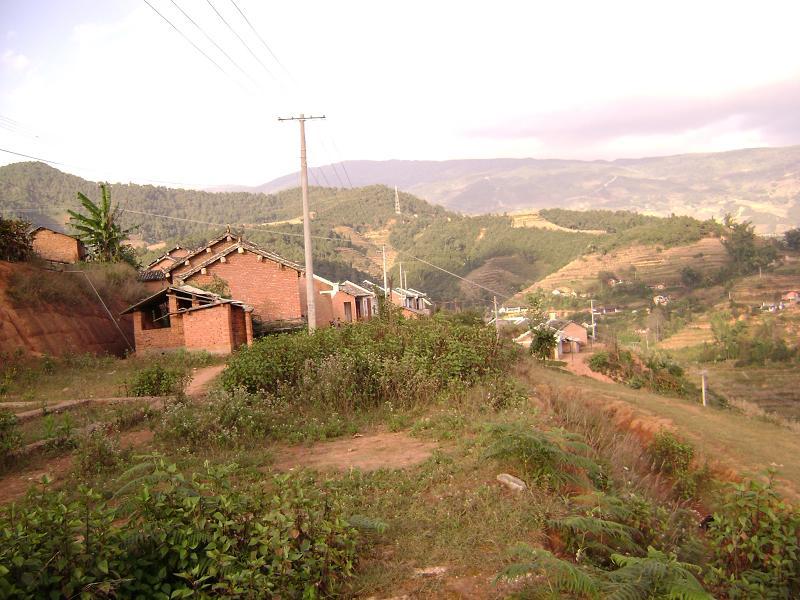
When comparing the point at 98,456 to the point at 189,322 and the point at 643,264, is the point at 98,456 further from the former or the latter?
the point at 643,264

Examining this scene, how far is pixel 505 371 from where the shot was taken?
1054cm

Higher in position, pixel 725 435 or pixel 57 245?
pixel 57 245

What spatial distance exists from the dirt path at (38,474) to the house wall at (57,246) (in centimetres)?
2695

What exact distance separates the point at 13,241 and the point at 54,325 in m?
4.04

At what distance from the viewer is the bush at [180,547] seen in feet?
9.59

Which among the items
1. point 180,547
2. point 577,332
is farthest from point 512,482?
point 577,332

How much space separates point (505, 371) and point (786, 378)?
33.9 m

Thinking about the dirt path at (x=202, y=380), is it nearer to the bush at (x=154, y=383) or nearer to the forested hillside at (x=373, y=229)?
the bush at (x=154, y=383)

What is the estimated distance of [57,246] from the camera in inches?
1246

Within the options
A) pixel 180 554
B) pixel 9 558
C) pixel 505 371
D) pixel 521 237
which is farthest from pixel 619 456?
pixel 521 237

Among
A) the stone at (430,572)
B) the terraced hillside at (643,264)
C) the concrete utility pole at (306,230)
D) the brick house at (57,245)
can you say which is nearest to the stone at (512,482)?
the stone at (430,572)

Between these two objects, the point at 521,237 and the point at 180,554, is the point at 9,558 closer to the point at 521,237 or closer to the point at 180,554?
the point at 180,554

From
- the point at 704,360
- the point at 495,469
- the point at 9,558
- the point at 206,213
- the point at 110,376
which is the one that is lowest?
the point at 704,360

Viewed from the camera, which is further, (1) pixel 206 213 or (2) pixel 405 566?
(1) pixel 206 213
